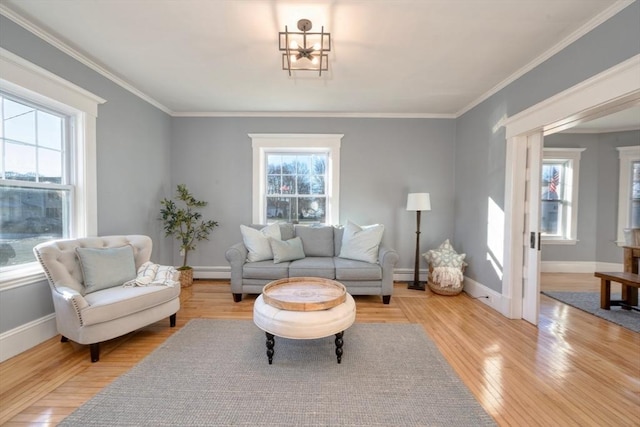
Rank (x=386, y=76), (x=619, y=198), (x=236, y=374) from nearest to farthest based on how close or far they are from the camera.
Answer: (x=236, y=374) < (x=386, y=76) < (x=619, y=198)

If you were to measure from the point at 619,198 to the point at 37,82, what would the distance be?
817 cm

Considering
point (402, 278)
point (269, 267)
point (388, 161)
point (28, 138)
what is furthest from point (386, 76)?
point (28, 138)

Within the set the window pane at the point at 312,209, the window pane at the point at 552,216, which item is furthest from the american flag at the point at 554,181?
the window pane at the point at 312,209

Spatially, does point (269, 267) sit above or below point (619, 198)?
below

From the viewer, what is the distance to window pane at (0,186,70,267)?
7.16ft

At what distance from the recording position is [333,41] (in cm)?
235

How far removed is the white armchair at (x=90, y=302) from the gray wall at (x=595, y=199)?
6.36m

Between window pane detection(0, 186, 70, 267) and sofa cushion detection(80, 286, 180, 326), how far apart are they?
0.71 meters

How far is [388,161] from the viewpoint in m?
4.28

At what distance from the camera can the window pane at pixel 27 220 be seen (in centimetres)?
218

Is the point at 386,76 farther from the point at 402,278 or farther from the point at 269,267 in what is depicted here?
the point at 402,278

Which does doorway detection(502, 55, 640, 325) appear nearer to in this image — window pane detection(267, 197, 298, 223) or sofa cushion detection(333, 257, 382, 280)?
sofa cushion detection(333, 257, 382, 280)

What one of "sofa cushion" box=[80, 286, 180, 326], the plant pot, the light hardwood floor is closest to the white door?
the light hardwood floor

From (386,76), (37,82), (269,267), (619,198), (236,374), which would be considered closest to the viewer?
(236,374)
